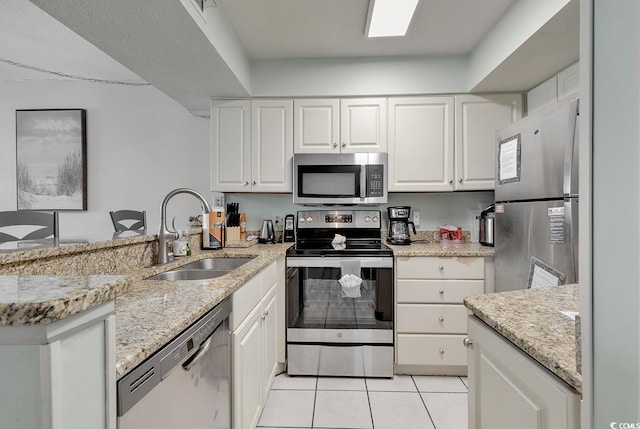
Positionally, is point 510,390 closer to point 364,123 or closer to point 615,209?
point 615,209

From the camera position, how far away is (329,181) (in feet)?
8.33

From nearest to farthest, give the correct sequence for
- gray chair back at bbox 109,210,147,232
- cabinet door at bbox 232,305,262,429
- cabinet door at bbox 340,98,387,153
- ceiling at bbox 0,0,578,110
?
cabinet door at bbox 232,305,262,429, ceiling at bbox 0,0,578,110, gray chair back at bbox 109,210,147,232, cabinet door at bbox 340,98,387,153

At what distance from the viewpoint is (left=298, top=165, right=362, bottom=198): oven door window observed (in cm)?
253

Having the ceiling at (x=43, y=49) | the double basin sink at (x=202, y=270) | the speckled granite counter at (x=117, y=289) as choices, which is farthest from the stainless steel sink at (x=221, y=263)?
the ceiling at (x=43, y=49)

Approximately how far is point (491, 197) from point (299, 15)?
217 cm

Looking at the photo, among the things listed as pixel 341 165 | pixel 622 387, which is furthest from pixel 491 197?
pixel 622 387

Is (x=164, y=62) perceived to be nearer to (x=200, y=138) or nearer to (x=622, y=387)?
(x=200, y=138)

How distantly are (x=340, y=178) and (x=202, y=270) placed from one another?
126cm

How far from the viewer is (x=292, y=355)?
88.7 inches

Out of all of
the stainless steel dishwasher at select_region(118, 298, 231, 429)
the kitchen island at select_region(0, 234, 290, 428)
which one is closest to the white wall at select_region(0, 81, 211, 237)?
the stainless steel dishwasher at select_region(118, 298, 231, 429)

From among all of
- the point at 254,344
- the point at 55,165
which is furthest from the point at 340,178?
the point at 55,165

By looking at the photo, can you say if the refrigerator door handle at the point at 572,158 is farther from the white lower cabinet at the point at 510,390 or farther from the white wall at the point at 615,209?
the white wall at the point at 615,209

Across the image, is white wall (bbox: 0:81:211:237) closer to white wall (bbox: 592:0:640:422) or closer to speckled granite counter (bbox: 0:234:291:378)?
speckled granite counter (bbox: 0:234:291:378)

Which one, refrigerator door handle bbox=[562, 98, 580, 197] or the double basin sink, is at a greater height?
refrigerator door handle bbox=[562, 98, 580, 197]
